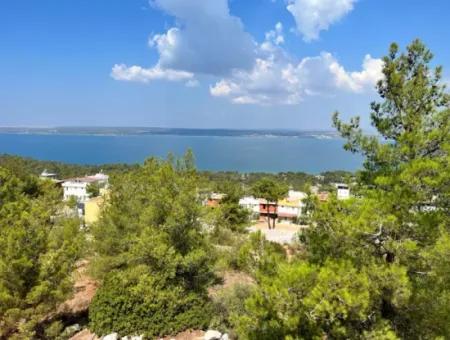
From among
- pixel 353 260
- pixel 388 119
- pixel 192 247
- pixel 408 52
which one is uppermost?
pixel 408 52

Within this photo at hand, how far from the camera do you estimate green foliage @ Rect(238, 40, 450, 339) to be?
4691 mm

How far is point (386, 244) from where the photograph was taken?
17.1ft

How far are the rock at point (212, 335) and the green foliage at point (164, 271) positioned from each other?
2.08ft

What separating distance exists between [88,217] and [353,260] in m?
27.1

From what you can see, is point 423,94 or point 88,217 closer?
point 423,94

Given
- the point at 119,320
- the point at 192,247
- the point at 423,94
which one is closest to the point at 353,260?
the point at 423,94

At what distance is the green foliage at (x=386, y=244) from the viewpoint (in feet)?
15.4

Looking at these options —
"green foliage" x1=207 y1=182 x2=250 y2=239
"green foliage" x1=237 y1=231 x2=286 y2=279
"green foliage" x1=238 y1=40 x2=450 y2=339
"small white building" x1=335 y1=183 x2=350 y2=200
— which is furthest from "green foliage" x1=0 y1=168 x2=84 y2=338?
"green foliage" x1=207 y1=182 x2=250 y2=239

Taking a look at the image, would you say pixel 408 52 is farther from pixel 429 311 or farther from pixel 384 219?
pixel 429 311

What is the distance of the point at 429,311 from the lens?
515 cm

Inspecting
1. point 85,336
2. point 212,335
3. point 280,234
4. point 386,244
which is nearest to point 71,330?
point 85,336

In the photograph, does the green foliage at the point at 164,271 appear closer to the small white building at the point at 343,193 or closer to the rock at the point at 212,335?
the rock at the point at 212,335

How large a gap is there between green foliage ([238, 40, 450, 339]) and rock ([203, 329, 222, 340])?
424 cm

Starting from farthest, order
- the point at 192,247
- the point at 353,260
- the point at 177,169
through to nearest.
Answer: the point at 177,169
the point at 192,247
the point at 353,260
